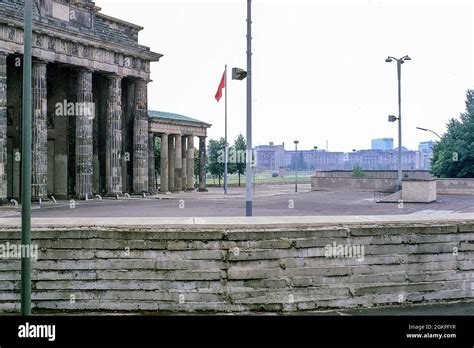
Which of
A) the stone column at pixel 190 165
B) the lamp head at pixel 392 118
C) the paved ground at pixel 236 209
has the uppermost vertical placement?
the lamp head at pixel 392 118

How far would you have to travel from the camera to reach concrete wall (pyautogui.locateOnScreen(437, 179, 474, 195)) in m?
48.9

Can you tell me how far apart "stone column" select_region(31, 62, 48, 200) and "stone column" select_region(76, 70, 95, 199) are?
14.0 ft

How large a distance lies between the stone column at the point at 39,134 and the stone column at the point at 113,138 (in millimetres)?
7661

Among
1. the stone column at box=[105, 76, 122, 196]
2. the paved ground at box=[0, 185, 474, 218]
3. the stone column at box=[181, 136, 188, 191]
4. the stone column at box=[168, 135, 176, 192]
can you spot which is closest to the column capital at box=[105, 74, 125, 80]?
the stone column at box=[105, 76, 122, 196]

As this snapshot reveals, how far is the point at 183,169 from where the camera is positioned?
6209 centimetres

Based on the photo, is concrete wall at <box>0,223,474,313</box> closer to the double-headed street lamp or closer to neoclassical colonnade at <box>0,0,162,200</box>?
the double-headed street lamp

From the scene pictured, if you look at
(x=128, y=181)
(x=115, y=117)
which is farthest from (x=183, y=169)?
(x=115, y=117)

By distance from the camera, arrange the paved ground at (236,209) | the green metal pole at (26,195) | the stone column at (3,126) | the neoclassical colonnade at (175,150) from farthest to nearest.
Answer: the neoclassical colonnade at (175,150) → the stone column at (3,126) → the paved ground at (236,209) → the green metal pole at (26,195)

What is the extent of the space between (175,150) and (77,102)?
1679 centimetres

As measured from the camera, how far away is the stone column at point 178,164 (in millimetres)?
59156

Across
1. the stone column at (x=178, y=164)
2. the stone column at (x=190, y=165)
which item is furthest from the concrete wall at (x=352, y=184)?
the stone column at (x=178, y=164)

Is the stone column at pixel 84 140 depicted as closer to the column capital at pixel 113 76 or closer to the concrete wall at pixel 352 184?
the column capital at pixel 113 76

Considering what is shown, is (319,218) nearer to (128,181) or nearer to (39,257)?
(39,257)

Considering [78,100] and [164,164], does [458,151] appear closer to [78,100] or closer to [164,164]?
[164,164]
